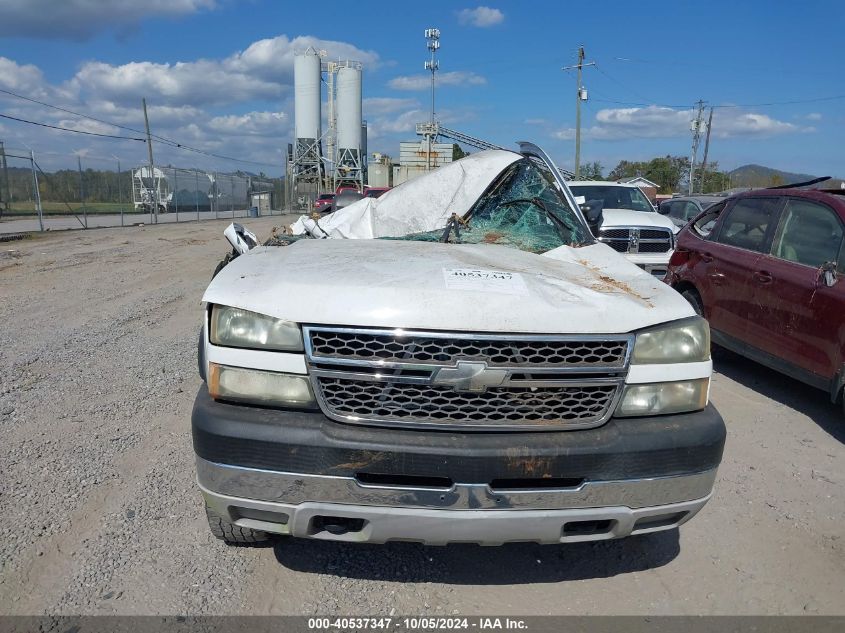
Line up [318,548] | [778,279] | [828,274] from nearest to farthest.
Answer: [318,548] → [828,274] → [778,279]

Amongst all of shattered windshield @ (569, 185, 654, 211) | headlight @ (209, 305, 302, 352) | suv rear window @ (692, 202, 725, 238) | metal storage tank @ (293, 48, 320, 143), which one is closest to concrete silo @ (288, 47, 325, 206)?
metal storage tank @ (293, 48, 320, 143)

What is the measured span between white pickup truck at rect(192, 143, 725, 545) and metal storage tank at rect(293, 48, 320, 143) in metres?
50.1

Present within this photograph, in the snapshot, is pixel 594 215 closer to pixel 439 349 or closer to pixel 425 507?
Answer: pixel 439 349

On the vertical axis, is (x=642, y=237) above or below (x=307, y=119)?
below

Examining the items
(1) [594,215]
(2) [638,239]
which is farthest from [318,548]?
(2) [638,239]

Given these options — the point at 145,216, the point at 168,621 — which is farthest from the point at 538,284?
the point at 145,216

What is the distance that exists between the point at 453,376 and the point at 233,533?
1.31 meters

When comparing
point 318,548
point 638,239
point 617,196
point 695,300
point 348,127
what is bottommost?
point 318,548

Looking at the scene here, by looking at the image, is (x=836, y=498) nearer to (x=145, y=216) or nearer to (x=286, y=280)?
(x=286, y=280)

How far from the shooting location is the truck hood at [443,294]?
224cm

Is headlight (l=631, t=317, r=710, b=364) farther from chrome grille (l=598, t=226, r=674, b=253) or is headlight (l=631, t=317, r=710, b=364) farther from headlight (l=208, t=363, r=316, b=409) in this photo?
chrome grille (l=598, t=226, r=674, b=253)

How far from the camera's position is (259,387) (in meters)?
2.29

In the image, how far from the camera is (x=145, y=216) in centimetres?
3272

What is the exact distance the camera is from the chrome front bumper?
7.21 ft
